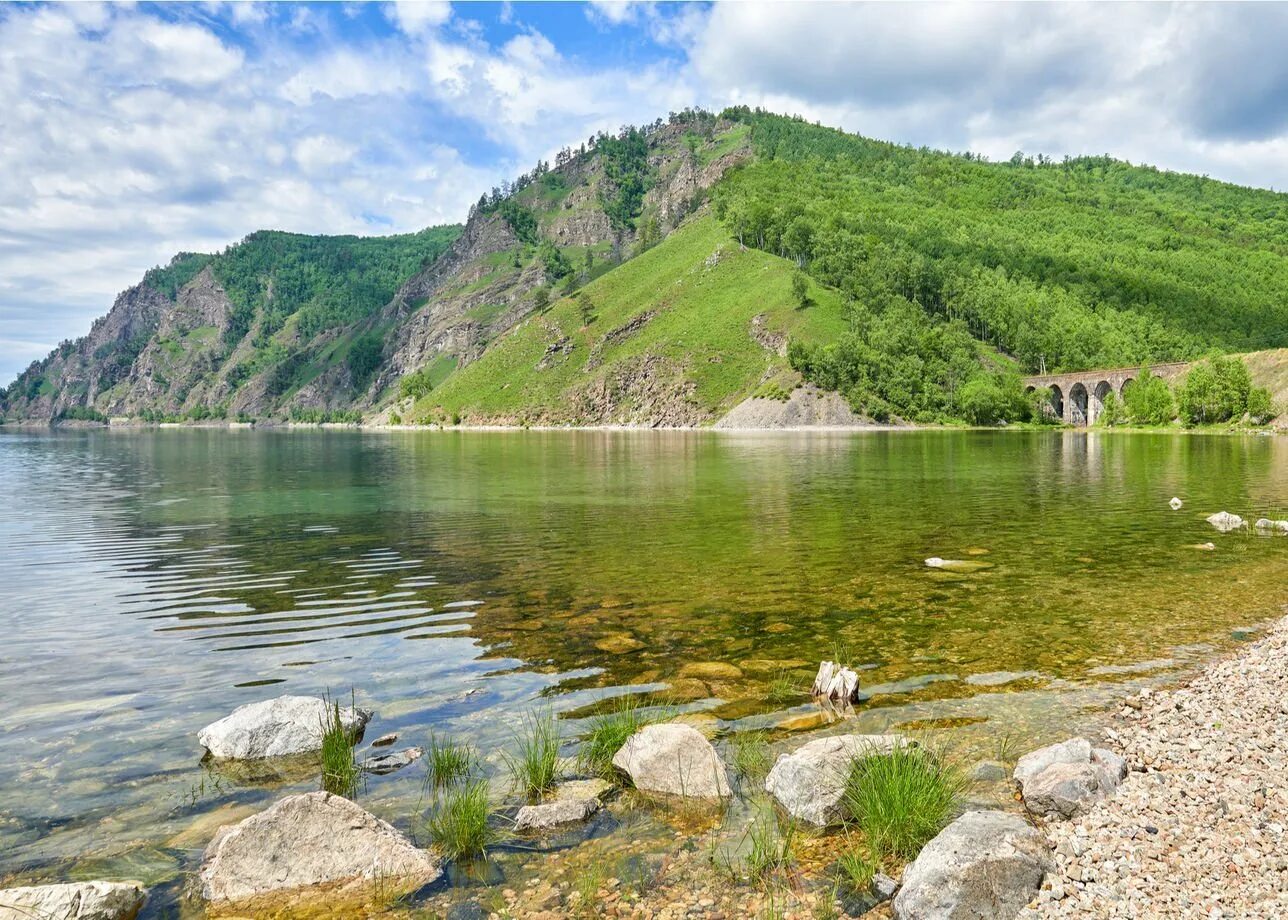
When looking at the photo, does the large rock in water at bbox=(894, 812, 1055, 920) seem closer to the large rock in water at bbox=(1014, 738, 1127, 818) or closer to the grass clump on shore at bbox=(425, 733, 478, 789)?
the large rock in water at bbox=(1014, 738, 1127, 818)

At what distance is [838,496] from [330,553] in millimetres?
33340

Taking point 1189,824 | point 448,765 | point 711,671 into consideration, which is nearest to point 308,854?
point 448,765

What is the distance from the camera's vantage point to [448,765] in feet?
40.9

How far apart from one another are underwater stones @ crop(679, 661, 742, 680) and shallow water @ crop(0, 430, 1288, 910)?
8 centimetres

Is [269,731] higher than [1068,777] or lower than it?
lower

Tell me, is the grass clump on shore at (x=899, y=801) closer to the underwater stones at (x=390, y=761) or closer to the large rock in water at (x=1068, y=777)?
the large rock in water at (x=1068, y=777)

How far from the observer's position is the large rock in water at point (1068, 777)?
10430 mm

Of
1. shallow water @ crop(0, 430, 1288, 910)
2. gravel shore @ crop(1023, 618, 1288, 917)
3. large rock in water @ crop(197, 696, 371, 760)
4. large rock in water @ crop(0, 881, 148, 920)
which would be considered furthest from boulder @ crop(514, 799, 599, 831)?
gravel shore @ crop(1023, 618, 1288, 917)

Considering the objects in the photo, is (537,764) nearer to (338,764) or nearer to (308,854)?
(338,764)

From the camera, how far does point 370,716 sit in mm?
14969

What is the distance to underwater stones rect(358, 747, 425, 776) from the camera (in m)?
12.7

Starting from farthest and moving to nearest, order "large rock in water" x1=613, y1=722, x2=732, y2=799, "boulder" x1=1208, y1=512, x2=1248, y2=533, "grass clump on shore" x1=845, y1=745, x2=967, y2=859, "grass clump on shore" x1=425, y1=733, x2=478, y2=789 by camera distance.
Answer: "boulder" x1=1208, y1=512, x2=1248, y2=533
"grass clump on shore" x1=425, y1=733, x2=478, y2=789
"large rock in water" x1=613, y1=722, x2=732, y2=799
"grass clump on shore" x1=845, y1=745, x2=967, y2=859

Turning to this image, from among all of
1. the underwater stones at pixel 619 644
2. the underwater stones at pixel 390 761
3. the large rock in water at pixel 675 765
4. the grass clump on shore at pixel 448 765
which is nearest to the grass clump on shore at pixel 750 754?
the large rock in water at pixel 675 765

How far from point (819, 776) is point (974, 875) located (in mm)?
2985
